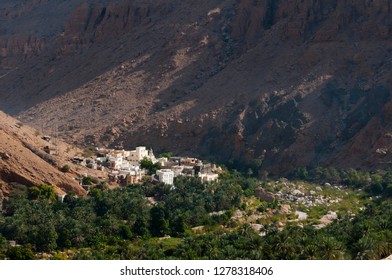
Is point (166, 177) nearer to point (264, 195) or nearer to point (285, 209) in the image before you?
point (264, 195)

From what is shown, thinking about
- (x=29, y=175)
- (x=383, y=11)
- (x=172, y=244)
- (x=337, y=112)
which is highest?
(x=383, y=11)

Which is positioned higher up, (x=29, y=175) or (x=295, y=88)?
(x=295, y=88)

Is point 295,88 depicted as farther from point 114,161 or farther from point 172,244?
point 172,244

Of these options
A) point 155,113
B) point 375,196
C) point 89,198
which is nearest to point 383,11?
point 155,113

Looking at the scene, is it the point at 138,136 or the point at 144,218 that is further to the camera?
the point at 138,136

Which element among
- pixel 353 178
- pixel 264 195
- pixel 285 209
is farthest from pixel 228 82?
pixel 285 209

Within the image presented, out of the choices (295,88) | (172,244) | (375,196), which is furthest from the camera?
(295,88)

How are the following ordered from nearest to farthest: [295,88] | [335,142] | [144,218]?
[144,218], [335,142], [295,88]
